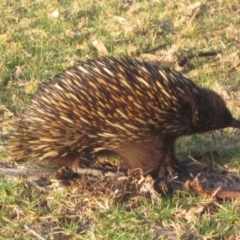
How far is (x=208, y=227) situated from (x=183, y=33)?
359cm

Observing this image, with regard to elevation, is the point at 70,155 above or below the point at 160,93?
below

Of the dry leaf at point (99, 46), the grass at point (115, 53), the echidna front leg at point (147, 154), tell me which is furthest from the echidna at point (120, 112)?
the dry leaf at point (99, 46)

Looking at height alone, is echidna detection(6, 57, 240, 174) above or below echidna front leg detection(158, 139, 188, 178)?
above

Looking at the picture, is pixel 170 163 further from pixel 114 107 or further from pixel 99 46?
pixel 99 46

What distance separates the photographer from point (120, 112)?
416 centimetres

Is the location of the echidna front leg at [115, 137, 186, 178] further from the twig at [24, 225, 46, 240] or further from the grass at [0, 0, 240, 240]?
the twig at [24, 225, 46, 240]

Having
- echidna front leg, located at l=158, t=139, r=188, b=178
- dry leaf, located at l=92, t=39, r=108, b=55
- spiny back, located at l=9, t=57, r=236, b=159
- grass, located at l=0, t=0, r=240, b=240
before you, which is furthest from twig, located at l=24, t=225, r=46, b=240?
dry leaf, located at l=92, t=39, r=108, b=55

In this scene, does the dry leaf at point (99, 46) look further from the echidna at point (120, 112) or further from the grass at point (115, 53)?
the echidna at point (120, 112)

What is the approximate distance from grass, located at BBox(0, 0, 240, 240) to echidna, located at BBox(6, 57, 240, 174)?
291 millimetres

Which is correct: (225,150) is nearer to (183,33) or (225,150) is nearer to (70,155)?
(70,155)

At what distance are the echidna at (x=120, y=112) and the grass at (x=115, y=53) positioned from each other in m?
0.29

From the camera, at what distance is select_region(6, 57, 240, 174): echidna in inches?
164

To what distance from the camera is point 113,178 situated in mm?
4219

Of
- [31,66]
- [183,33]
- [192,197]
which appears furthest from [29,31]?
[192,197]
